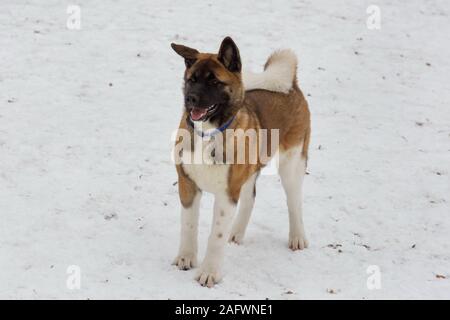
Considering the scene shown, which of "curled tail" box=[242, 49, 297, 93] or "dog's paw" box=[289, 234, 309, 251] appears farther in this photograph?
"dog's paw" box=[289, 234, 309, 251]

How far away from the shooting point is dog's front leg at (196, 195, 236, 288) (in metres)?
4.73

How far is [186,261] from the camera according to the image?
494cm

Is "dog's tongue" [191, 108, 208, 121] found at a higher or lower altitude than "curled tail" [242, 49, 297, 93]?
lower

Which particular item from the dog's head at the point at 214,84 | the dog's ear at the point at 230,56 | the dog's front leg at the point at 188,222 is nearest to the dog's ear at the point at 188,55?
the dog's head at the point at 214,84

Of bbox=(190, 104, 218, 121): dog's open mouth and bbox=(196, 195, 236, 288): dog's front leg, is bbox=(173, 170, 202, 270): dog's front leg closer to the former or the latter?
bbox=(196, 195, 236, 288): dog's front leg

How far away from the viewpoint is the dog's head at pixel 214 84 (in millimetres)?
4371

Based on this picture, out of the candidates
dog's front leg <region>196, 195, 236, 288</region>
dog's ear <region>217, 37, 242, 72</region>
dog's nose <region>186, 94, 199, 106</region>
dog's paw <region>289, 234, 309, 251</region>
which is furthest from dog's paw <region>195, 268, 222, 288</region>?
dog's ear <region>217, 37, 242, 72</region>

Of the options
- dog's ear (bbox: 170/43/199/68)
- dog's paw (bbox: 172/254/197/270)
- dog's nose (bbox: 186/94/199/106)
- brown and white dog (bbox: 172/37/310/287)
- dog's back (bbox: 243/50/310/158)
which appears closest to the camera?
dog's nose (bbox: 186/94/199/106)

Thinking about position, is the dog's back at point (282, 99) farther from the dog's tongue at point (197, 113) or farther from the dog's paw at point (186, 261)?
the dog's paw at point (186, 261)

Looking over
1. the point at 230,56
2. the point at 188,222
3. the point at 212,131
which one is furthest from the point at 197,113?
the point at 188,222

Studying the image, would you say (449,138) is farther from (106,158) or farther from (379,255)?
(106,158)

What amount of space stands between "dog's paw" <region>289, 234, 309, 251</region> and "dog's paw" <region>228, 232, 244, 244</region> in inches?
16.7

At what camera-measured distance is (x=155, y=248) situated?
17.2 feet

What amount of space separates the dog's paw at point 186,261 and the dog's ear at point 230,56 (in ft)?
4.87
